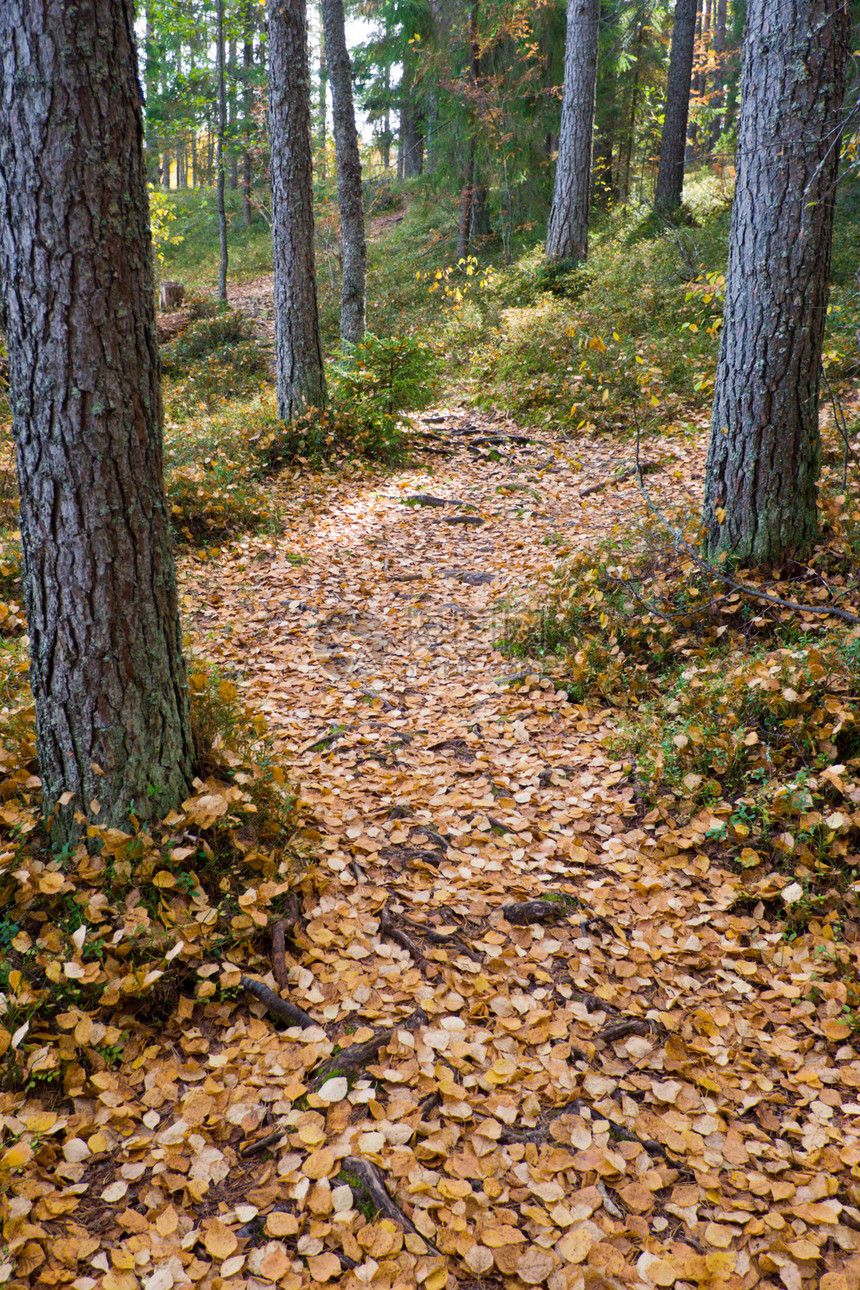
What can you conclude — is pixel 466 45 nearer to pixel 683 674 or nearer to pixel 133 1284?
pixel 683 674

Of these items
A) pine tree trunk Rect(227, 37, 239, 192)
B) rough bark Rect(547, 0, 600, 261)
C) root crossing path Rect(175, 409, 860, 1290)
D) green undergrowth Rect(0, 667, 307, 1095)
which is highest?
pine tree trunk Rect(227, 37, 239, 192)

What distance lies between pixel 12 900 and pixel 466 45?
19209 millimetres

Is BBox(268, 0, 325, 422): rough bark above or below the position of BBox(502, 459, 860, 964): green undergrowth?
above

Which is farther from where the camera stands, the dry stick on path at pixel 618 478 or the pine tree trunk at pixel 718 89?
the pine tree trunk at pixel 718 89

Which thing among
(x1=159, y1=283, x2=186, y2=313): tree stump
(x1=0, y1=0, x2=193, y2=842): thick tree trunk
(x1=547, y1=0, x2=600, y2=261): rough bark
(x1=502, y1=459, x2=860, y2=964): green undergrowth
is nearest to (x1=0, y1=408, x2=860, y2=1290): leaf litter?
(x1=502, y1=459, x2=860, y2=964): green undergrowth

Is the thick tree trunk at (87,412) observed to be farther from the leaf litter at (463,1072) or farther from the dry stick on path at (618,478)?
the dry stick on path at (618,478)

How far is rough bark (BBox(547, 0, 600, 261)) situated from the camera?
41.4 feet

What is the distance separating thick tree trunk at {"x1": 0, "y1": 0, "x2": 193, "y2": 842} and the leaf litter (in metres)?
0.48

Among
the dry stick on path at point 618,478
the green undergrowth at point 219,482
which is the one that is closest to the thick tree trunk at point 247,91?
the green undergrowth at point 219,482

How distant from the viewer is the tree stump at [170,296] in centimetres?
1980

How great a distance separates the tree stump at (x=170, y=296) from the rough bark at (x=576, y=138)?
432 inches

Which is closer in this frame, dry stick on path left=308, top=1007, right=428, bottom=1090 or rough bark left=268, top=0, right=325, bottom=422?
dry stick on path left=308, top=1007, right=428, bottom=1090

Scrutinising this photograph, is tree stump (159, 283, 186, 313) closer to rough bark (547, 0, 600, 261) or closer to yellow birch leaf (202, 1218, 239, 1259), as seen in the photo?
rough bark (547, 0, 600, 261)

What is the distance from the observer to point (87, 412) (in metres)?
2.59
